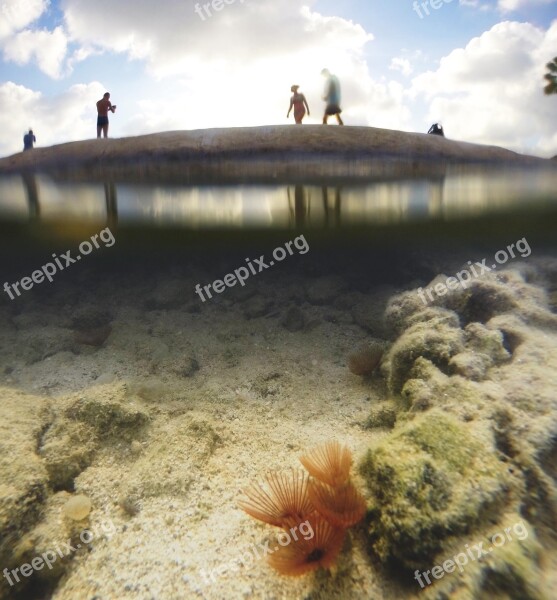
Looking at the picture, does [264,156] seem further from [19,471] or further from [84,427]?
[19,471]

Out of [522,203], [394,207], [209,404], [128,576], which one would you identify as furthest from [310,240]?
[128,576]

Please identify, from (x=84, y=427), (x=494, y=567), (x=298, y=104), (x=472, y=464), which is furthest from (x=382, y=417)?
(x=298, y=104)

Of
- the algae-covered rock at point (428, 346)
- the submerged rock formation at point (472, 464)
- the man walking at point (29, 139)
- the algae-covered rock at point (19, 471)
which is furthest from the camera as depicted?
the man walking at point (29, 139)

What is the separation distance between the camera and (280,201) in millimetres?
10195

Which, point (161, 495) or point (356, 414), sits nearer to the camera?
point (161, 495)

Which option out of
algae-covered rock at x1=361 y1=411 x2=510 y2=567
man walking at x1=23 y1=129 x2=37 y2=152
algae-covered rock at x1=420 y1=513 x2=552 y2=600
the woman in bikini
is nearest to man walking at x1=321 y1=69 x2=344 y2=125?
the woman in bikini

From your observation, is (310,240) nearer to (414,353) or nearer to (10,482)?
(414,353)

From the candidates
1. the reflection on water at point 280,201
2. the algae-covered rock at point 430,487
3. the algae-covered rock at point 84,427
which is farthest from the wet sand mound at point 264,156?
the algae-covered rock at point 430,487

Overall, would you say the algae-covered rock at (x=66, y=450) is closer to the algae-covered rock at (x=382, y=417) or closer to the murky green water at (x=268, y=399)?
the murky green water at (x=268, y=399)

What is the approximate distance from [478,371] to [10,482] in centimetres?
505

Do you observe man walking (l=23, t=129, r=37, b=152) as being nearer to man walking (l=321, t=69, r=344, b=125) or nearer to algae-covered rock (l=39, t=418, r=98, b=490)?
man walking (l=321, t=69, r=344, b=125)

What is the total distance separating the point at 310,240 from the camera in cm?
1452

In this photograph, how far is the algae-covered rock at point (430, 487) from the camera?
2.41m

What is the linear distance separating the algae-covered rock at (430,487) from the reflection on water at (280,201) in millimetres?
7679
